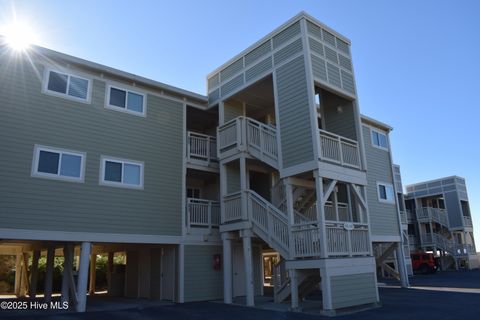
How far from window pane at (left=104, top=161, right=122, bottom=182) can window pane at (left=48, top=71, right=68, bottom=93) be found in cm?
304

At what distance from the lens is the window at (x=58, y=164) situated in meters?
12.8

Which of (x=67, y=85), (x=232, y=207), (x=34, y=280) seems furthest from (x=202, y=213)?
(x=34, y=280)

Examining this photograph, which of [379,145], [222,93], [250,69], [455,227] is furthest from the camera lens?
[455,227]

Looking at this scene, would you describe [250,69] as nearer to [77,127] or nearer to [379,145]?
[77,127]

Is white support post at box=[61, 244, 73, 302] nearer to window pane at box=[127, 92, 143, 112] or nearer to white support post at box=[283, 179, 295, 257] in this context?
window pane at box=[127, 92, 143, 112]

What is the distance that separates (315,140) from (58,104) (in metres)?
8.95

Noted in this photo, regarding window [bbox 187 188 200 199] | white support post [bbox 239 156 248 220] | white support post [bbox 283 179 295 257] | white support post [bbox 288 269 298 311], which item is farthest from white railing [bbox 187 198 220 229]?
white support post [bbox 288 269 298 311]

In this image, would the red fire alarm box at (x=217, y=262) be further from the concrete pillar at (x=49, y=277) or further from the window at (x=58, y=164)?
the concrete pillar at (x=49, y=277)

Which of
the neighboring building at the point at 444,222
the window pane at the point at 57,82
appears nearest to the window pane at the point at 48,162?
the window pane at the point at 57,82

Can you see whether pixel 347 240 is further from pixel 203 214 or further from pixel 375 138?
pixel 375 138

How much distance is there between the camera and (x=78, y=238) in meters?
13.1

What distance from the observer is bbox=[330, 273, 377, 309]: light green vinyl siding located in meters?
12.0

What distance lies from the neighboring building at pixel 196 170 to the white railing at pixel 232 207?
0.07 meters

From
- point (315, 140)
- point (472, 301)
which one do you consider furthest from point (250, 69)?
point (472, 301)
